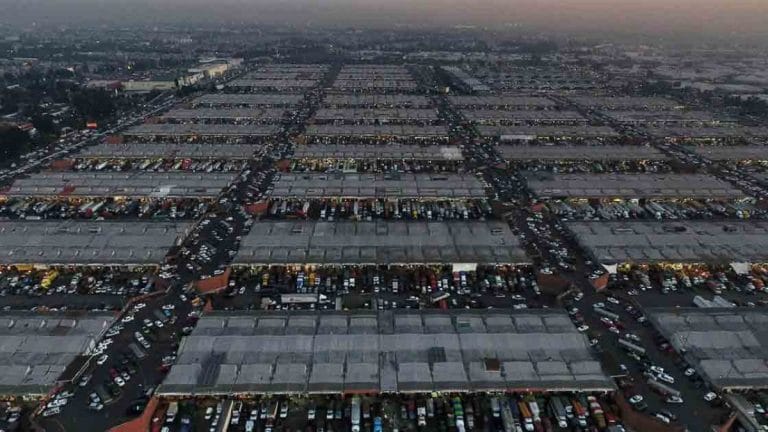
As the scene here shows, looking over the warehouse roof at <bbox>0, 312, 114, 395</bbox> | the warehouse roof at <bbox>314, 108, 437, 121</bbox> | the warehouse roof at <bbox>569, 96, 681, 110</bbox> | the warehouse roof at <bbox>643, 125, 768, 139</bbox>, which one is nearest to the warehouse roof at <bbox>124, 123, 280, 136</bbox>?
the warehouse roof at <bbox>314, 108, 437, 121</bbox>

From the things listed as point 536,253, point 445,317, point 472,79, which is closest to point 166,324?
point 445,317

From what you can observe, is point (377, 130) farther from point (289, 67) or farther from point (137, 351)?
point (289, 67)

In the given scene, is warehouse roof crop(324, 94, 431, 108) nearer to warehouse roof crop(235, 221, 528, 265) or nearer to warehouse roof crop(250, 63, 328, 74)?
warehouse roof crop(250, 63, 328, 74)

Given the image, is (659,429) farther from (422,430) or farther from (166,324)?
(166,324)

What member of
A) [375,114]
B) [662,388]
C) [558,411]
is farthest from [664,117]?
Answer: [558,411]

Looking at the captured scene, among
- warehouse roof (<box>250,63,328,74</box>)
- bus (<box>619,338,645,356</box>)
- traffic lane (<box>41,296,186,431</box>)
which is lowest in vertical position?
traffic lane (<box>41,296,186,431</box>)
